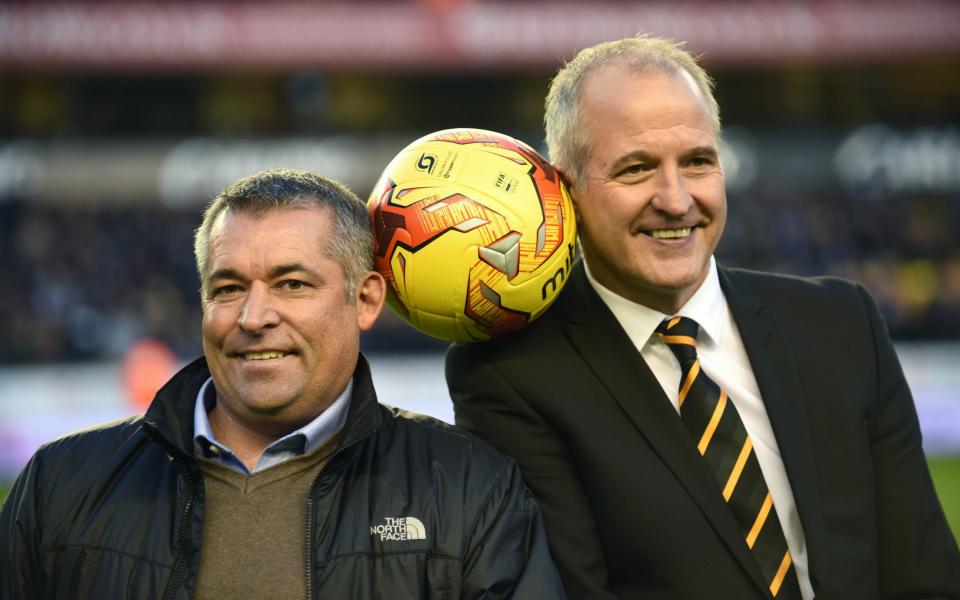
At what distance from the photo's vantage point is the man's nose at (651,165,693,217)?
8.63ft

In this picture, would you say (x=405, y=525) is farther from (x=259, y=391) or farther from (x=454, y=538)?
(x=259, y=391)

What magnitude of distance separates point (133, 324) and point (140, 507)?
1398 centimetres

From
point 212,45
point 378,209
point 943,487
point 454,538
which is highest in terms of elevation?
point 212,45

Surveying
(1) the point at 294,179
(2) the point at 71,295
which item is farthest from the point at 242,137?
(1) the point at 294,179

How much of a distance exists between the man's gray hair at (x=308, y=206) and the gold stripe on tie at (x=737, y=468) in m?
1.00

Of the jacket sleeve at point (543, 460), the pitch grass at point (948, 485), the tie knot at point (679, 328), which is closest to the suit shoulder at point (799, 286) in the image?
the tie knot at point (679, 328)

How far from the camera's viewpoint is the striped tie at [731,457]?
2604mm

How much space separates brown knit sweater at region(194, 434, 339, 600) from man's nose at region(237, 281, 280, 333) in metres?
0.33

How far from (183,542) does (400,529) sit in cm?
48

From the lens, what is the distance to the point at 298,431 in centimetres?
261

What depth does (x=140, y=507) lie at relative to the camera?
8.36 feet

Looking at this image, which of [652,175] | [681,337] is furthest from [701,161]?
[681,337]

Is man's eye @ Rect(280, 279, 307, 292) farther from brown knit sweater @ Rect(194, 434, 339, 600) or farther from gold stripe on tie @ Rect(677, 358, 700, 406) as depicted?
gold stripe on tie @ Rect(677, 358, 700, 406)

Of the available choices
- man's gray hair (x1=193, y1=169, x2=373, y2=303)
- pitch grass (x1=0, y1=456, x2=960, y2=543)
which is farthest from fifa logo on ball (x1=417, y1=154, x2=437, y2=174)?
pitch grass (x1=0, y1=456, x2=960, y2=543)
